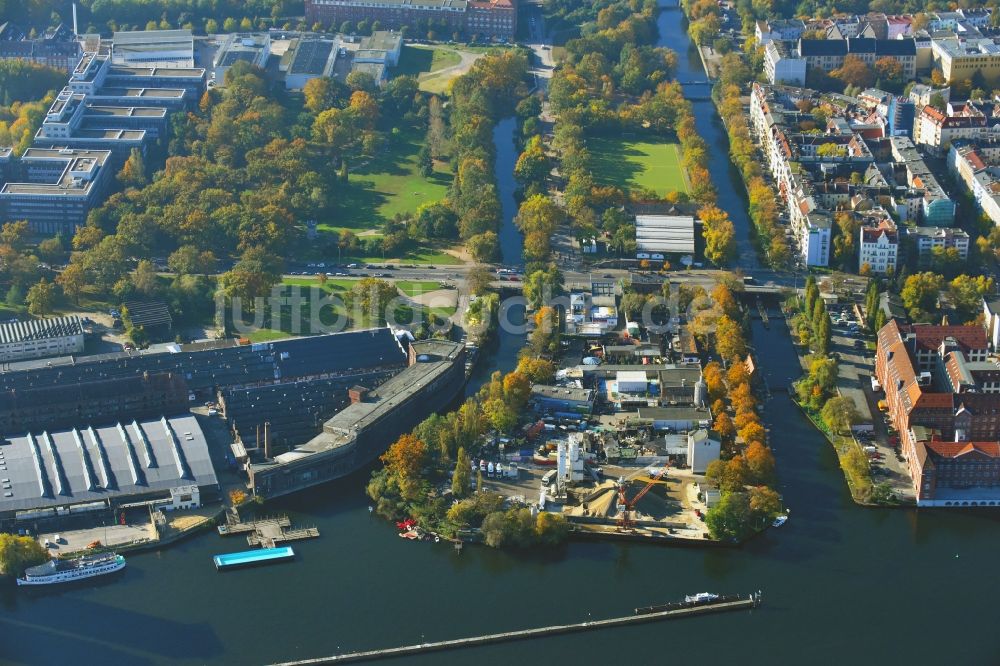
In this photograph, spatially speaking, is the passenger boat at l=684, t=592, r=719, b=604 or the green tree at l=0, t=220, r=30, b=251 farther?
the green tree at l=0, t=220, r=30, b=251

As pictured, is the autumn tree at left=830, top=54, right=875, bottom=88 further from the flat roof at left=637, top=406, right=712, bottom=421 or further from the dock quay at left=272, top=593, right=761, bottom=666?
the dock quay at left=272, top=593, right=761, bottom=666

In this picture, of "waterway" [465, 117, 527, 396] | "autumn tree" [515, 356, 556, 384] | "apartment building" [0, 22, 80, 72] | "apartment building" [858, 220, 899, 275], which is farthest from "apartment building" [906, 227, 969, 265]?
"apartment building" [0, 22, 80, 72]

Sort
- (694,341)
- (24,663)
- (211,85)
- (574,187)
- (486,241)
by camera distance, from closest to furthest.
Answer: (24,663)
(694,341)
(486,241)
(574,187)
(211,85)

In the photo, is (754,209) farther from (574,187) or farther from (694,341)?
(694,341)

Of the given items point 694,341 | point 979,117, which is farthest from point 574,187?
point 979,117

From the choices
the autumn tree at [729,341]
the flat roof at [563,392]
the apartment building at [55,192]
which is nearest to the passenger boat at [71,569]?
the flat roof at [563,392]

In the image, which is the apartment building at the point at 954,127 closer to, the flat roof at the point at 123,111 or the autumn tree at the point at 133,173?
the autumn tree at the point at 133,173
